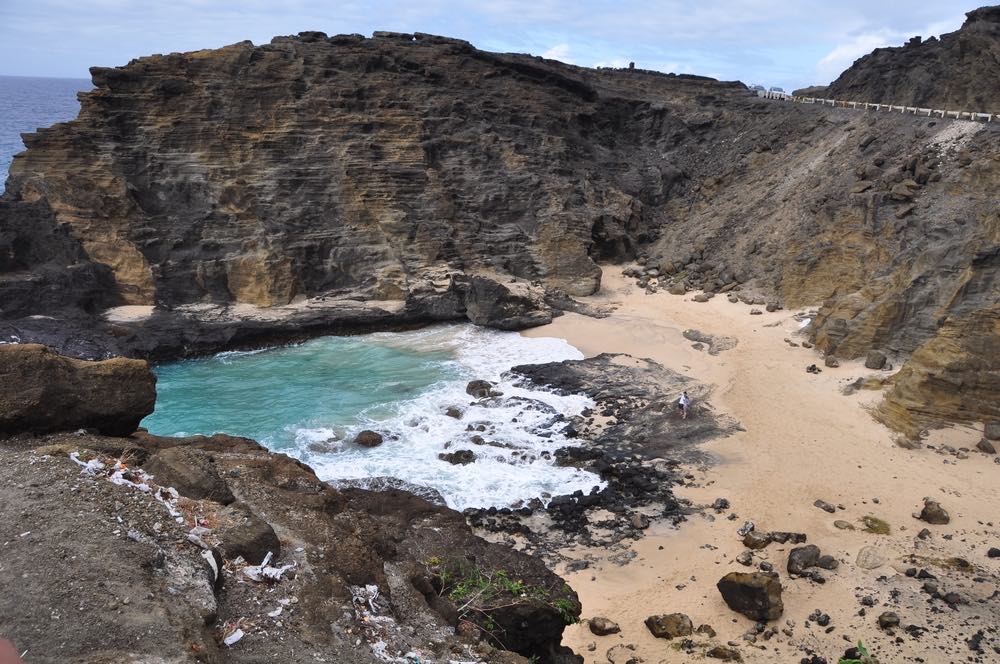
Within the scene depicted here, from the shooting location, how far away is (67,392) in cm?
909

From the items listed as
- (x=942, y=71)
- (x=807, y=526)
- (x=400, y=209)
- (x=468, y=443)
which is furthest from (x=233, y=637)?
(x=942, y=71)

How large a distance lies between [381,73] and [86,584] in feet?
102

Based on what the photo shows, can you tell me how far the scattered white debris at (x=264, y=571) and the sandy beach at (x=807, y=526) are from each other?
19.9 ft

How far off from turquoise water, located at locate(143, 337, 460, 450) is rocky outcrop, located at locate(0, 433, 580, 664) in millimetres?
11128

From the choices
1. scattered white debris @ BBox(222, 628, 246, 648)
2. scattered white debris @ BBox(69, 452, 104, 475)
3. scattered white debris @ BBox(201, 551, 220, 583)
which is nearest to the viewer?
scattered white debris @ BBox(222, 628, 246, 648)

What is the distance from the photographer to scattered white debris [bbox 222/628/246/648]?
623cm

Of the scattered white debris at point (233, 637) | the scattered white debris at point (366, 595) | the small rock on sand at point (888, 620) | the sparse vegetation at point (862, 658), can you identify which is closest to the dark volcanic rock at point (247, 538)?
the scattered white debris at point (366, 595)

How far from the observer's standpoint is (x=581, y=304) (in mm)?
30953

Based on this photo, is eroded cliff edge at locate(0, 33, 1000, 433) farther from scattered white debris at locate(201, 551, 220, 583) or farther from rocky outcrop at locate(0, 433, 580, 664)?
scattered white debris at locate(201, 551, 220, 583)

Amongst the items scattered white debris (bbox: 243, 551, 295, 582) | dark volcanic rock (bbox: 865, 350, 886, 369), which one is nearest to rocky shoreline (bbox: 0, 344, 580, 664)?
scattered white debris (bbox: 243, 551, 295, 582)

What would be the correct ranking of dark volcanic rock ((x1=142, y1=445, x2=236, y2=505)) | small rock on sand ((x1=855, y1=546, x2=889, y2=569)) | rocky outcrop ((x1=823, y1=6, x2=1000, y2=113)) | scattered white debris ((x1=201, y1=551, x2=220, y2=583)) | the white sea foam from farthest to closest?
rocky outcrop ((x1=823, y1=6, x2=1000, y2=113)), the white sea foam, small rock on sand ((x1=855, y1=546, x2=889, y2=569)), dark volcanic rock ((x1=142, y1=445, x2=236, y2=505)), scattered white debris ((x1=201, y1=551, x2=220, y2=583))

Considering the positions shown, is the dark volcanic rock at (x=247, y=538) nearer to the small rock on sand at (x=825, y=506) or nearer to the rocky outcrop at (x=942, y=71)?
the small rock on sand at (x=825, y=506)

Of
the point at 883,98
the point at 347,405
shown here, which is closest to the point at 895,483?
the point at 347,405

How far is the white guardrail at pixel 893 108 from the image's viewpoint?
90.6ft
